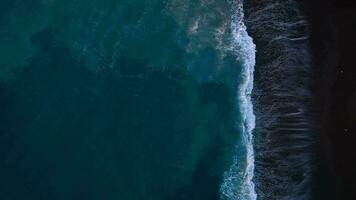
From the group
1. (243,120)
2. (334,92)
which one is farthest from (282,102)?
(334,92)

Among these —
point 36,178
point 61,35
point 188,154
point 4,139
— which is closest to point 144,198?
point 188,154

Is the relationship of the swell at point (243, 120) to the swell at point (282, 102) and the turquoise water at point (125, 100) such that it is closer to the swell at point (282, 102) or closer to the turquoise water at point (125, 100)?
the turquoise water at point (125, 100)

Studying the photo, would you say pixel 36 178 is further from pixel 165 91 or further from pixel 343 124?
pixel 343 124

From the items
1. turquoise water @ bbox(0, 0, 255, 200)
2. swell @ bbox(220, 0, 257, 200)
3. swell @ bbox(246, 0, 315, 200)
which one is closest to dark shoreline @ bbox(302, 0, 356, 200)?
swell @ bbox(246, 0, 315, 200)

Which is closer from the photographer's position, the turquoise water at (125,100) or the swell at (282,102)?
the turquoise water at (125,100)

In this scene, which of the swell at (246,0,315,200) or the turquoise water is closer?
the turquoise water

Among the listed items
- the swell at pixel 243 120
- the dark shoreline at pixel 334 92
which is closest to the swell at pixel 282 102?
the swell at pixel 243 120

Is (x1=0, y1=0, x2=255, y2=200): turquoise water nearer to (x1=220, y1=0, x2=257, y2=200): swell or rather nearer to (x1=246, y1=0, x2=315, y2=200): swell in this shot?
(x1=220, y1=0, x2=257, y2=200): swell
